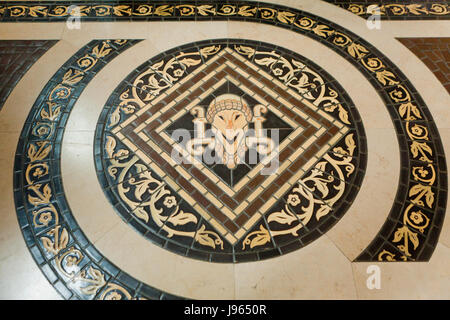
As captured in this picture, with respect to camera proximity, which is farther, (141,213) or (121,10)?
(121,10)

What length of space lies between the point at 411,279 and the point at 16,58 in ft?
7.68

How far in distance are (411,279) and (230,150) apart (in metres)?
0.95

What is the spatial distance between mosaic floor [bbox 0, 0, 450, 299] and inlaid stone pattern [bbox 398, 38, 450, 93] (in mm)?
12

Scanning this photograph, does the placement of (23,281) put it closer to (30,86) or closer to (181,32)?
(30,86)

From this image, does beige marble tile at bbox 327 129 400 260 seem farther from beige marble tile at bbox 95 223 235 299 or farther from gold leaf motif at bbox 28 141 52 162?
gold leaf motif at bbox 28 141 52 162

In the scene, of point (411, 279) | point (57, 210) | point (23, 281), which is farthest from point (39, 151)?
point (411, 279)

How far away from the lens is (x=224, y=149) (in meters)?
1.62

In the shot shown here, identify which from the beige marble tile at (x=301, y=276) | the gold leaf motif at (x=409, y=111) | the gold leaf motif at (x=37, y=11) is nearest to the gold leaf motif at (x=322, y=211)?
the beige marble tile at (x=301, y=276)

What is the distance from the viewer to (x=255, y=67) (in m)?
1.89

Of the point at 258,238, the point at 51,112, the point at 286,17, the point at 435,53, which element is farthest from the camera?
the point at 286,17

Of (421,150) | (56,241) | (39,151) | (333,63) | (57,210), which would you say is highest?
(333,63)

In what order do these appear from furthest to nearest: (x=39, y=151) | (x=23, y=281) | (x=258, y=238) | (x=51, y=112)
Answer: (x=51, y=112)
(x=39, y=151)
(x=258, y=238)
(x=23, y=281)

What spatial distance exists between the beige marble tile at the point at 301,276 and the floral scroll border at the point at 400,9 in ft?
5.37

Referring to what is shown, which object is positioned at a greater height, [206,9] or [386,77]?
[206,9]
